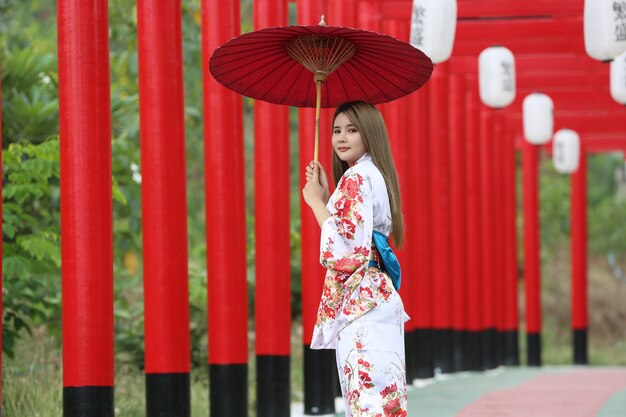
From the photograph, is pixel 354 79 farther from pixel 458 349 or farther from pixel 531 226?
pixel 531 226

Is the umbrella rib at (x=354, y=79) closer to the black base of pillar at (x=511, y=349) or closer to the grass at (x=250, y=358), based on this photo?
the grass at (x=250, y=358)

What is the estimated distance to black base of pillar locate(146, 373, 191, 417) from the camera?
279 inches

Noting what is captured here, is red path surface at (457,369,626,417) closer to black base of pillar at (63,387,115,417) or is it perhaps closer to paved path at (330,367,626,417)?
paved path at (330,367,626,417)

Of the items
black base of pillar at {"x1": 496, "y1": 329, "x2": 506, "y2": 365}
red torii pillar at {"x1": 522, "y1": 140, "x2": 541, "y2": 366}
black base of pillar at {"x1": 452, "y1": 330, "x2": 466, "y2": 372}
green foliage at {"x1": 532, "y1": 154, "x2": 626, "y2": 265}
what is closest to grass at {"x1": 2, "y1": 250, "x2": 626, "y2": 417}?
green foliage at {"x1": 532, "y1": 154, "x2": 626, "y2": 265}

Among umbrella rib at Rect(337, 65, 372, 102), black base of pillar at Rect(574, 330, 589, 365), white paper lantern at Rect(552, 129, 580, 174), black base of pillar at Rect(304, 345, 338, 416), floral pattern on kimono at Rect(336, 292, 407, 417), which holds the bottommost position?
black base of pillar at Rect(574, 330, 589, 365)

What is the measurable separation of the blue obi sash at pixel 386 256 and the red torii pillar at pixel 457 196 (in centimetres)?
1062

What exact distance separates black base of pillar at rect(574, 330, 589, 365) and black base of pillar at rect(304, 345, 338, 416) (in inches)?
481

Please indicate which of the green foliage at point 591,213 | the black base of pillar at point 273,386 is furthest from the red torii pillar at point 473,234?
the green foliage at point 591,213

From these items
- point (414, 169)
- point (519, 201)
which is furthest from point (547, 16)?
point (519, 201)

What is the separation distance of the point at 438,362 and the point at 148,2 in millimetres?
8903

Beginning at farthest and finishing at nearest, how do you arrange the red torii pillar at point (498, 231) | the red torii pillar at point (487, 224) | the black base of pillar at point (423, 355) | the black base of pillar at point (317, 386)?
1. the red torii pillar at point (498, 231)
2. the red torii pillar at point (487, 224)
3. the black base of pillar at point (423, 355)
4. the black base of pillar at point (317, 386)

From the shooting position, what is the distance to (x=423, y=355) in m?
13.7

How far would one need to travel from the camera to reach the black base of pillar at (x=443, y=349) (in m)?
14.9

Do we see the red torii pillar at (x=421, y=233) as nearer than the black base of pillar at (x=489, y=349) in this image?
Yes
